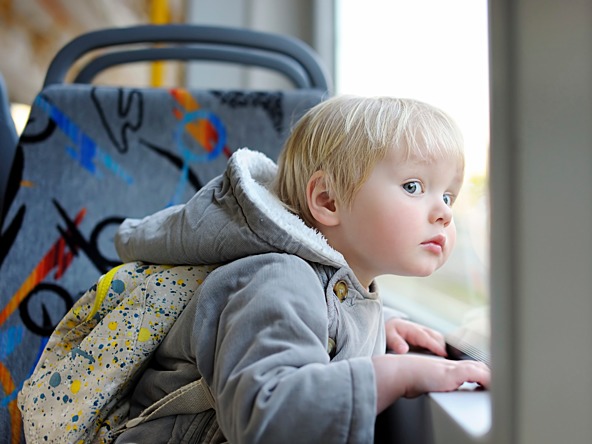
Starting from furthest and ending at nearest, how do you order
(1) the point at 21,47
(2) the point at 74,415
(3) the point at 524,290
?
(1) the point at 21,47 < (2) the point at 74,415 < (3) the point at 524,290

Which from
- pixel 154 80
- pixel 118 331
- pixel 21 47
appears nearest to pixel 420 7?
pixel 118 331

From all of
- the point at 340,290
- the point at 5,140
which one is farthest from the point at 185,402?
the point at 5,140

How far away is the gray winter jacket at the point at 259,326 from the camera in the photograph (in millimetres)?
561

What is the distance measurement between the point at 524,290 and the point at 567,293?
1.3 inches

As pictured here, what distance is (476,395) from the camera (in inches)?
24.4

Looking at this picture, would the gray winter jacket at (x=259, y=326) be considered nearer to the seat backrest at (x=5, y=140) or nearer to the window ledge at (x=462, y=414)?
the window ledge at (x=462, y=414)

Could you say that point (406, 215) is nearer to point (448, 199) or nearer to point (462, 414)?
point (448, 199)

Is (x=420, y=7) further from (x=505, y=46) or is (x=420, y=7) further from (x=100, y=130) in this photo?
(x=505, y=46)

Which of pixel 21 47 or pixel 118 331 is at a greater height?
pixel 21 47

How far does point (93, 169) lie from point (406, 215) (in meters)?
0.66

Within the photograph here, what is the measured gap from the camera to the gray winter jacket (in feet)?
1.84

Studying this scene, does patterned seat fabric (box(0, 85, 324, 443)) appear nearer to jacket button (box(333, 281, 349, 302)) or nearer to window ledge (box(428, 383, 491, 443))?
jacket button (box(333, 281, 349, 302))

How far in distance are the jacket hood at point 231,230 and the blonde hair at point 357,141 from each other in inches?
2.0

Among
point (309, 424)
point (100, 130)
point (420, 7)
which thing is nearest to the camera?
point (309, 424)
